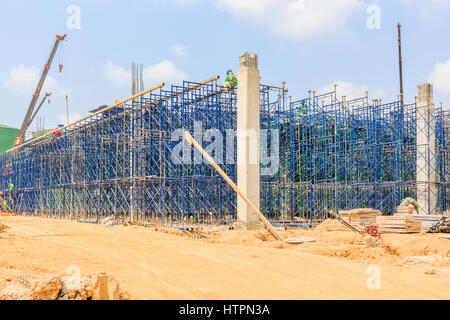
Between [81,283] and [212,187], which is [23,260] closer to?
[81,283]

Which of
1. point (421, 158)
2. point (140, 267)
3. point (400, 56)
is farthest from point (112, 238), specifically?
point (400, 56)

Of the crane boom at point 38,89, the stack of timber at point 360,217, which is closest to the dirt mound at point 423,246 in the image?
the stack of timber at point 360,217

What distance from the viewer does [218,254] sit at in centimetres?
1207

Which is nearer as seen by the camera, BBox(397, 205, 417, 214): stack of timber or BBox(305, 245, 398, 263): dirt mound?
BBox(305, 245, 398, 263): dirt mound

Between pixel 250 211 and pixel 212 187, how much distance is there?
108 inches

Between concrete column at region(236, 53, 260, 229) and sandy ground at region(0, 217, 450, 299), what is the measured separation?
7.55 ft

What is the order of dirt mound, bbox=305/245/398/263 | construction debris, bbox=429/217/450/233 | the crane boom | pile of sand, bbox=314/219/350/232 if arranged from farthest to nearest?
the crane boom < pile of sand, bbox=314/219/350/232 < construction debris, bbox=429/217/450/233 < dirt mound, bbox=305/245/398/263

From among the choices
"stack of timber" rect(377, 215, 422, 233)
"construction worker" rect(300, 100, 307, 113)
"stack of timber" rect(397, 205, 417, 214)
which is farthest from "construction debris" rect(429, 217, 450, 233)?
"construction worker" rect(300, 100, 307, 113)

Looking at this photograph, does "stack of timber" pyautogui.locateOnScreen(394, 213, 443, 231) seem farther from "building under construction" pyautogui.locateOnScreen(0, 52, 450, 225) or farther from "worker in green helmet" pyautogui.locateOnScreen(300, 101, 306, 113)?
"worker in green helmet" pyautogui.locateOnScreen(300, 101, 306, 113)

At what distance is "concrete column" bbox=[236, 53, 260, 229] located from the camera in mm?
18500

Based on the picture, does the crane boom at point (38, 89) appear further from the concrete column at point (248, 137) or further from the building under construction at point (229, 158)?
the concrete column at point (248, 137)

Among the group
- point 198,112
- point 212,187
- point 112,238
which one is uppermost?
point 198,112

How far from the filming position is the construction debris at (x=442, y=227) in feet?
62.5

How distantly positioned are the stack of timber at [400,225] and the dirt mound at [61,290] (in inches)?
566
